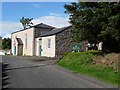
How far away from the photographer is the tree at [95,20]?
694 inches

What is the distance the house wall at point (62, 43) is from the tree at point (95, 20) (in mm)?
18689

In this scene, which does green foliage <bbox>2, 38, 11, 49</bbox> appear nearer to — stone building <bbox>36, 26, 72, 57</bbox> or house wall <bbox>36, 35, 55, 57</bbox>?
house wall <bbox>36, 35, 55, 57</bbox>

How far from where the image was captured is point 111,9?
58.3ft

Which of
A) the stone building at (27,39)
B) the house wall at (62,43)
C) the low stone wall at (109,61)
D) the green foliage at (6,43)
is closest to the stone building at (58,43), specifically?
the house wall at (62,43)

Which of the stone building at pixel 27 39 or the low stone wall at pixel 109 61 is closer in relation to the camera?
the low stone wall at pixel 109 61

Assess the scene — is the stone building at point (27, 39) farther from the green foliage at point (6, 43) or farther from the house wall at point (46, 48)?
the green foliage at point (6, 43)

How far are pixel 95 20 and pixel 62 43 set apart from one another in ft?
72.0

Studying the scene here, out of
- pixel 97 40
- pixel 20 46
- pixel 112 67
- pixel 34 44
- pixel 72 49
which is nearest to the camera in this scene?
pixel 112 67

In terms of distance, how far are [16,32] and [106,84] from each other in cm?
4934

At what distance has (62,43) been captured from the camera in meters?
40.5

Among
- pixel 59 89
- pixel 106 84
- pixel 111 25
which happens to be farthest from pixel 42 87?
pixel 111 25

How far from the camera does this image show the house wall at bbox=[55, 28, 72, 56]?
40094 millimetres

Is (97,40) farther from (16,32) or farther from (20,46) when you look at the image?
(16,32)

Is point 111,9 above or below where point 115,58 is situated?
above
